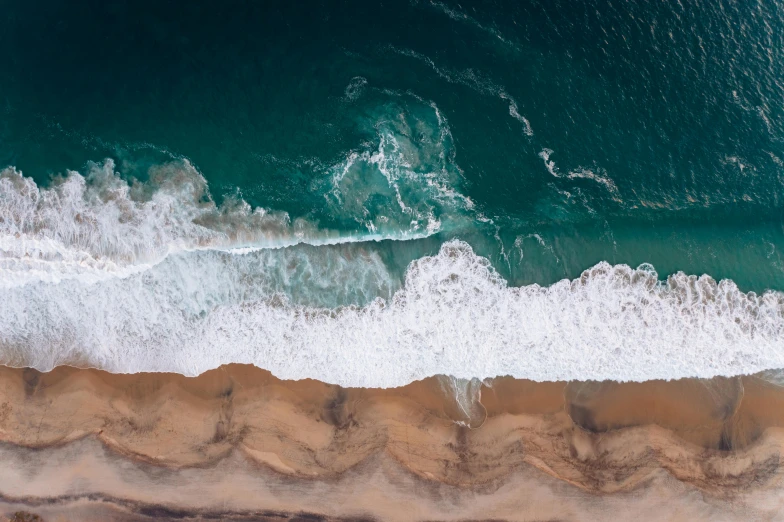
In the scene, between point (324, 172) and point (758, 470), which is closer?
point (758, 470)

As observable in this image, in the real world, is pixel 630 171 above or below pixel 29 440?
above

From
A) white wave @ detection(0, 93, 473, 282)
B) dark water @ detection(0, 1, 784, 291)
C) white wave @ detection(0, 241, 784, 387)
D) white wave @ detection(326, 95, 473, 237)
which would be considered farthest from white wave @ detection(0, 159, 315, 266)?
white wave @ detection(326, 95, 473, 237)

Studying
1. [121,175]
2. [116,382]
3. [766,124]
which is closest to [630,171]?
[766,124]

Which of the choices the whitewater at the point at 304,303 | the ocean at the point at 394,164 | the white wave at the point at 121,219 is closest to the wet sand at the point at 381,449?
the whitewater at the point at 304,303

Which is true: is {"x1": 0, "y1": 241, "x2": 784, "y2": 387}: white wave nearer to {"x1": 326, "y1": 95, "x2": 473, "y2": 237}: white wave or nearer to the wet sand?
the wet sand

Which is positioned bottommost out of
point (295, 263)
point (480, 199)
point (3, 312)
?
point (3, 312)

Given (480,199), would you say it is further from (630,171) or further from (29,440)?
(29,440)
